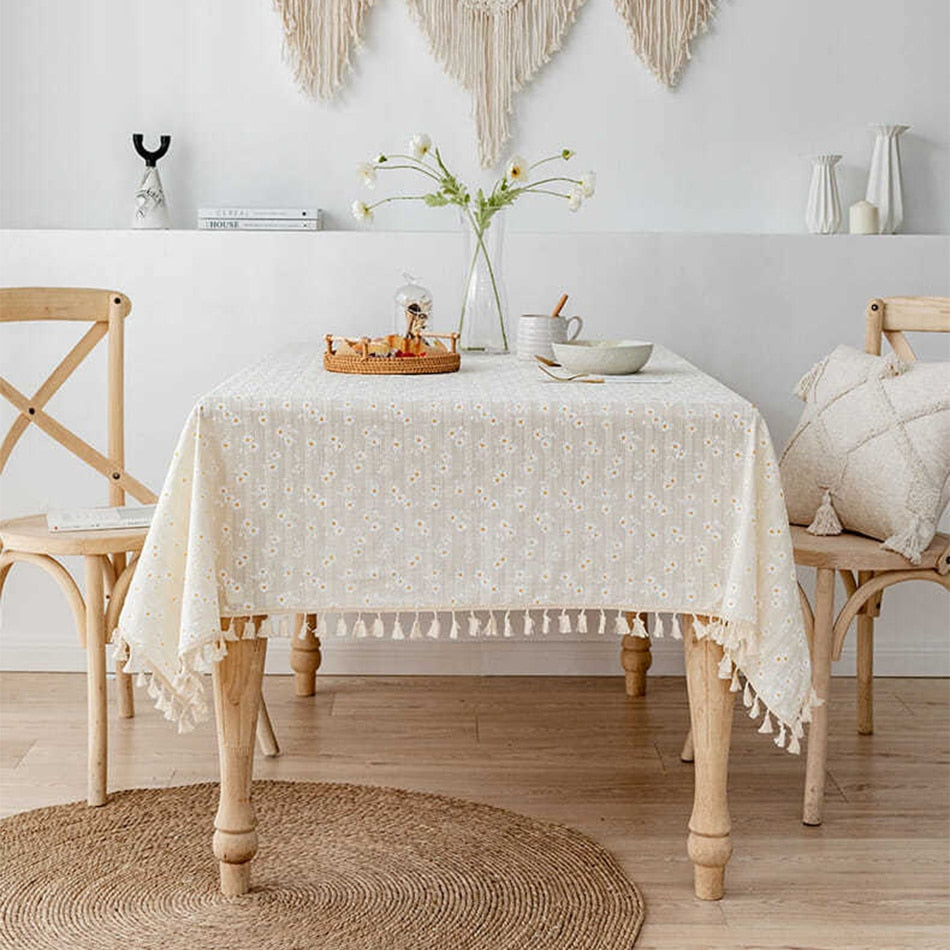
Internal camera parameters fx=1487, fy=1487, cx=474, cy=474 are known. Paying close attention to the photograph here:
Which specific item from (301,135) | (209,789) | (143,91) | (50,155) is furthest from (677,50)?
(209,789)

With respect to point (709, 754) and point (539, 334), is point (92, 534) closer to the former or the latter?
point (539, 334)

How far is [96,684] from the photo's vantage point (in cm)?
265

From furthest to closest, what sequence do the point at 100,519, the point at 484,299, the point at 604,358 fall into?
the point at 484,299, the point at 100,519, the point at 604,358

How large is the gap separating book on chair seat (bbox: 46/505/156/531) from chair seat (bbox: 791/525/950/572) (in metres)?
1.21

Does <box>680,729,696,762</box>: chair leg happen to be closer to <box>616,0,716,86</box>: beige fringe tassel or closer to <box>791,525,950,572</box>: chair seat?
<box>791,525,950,572</box>: chair seat

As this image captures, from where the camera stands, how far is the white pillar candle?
346 centimetres

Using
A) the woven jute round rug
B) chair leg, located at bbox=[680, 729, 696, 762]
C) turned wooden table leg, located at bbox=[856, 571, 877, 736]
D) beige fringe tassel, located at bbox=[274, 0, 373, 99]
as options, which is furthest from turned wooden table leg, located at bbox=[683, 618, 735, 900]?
beige fringe tassel, located at bbox=[274, 0, 373, 99]

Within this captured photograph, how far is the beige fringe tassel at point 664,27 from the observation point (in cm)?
350

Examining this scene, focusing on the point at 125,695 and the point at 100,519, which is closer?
the point at 100,519

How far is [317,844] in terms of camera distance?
2.54m

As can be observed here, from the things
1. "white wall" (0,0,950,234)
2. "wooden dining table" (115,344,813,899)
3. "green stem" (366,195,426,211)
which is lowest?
"wooden dining table" (115,344,813,899)

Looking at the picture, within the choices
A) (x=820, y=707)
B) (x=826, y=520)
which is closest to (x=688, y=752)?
(x=820, y=707)

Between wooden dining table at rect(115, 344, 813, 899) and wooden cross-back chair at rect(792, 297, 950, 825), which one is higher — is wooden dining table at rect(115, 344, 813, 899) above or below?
above

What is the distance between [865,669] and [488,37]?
1695 millimetres
